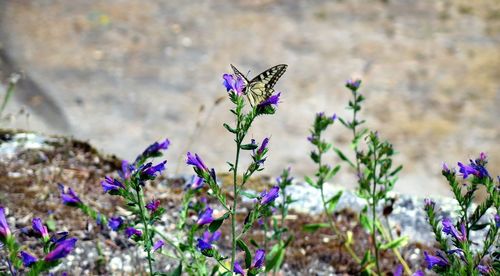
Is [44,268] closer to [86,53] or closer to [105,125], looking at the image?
[105,125]

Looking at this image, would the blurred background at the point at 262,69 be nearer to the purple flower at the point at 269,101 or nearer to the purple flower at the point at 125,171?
the purple flower at the point at 125,171

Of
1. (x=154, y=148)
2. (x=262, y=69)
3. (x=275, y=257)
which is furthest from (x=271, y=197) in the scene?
(x=262, y=69)

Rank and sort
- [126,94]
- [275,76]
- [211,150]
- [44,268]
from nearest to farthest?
[44,268], [275,76], [211,150], [126,94]

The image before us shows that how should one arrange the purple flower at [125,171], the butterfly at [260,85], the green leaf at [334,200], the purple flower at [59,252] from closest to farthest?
the purple flower at [59,252], the butterfly at [260,85], the purple flower at [125,171], the green leaf at [334,200]

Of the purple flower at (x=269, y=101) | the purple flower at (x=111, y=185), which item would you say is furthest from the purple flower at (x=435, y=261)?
the purple flower at (x=111, y=185)

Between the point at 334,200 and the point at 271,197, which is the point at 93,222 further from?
the point at 271,197

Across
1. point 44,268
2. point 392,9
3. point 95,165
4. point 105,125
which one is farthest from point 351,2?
point 44,268
